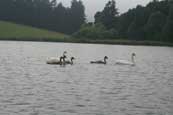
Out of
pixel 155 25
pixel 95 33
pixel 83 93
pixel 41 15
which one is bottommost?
pixel 95 33

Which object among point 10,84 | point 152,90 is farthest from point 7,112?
point 152,90

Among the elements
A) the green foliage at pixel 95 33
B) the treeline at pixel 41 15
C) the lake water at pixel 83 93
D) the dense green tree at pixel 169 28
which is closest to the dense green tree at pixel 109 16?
the green foliage at pixel 95 33

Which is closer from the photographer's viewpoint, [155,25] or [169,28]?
[169,28]

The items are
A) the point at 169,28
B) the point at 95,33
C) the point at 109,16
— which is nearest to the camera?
the point at 169,28

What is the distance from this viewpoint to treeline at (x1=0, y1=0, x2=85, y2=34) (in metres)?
148

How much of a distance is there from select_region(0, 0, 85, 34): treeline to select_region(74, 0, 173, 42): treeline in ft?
118

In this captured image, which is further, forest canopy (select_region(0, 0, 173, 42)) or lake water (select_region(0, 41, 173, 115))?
forest canopy (select_region(0, 0, 173, 42))

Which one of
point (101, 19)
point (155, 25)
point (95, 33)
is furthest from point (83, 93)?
point (101, 19)

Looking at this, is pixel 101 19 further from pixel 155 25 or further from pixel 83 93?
pixel 83 93

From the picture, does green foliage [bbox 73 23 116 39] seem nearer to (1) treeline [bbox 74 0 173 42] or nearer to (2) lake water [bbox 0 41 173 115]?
(1) treeline [bbox 74 0 173 42]

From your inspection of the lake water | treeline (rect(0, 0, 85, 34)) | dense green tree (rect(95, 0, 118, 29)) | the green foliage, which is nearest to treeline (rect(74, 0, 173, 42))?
the green foliage

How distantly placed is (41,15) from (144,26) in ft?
180

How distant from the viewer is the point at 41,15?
153500 mm

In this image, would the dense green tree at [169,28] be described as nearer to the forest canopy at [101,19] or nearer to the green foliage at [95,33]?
the forest canopy at [101,19]
